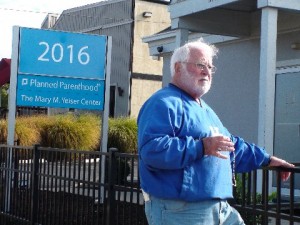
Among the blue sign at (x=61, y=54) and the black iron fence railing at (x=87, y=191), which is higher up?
the blue sign at (x=61, y=54)

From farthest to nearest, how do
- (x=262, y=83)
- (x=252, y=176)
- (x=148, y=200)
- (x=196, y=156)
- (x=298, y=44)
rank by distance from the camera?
(x=298, y=44) < (x=262, y=83) < (x=252, y=176) < (x=148, y=200) < (x=196, y=156)

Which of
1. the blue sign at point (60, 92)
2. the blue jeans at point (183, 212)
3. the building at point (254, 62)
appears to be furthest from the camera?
the blue sign at point (60, 92)

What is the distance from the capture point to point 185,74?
3.63 metres

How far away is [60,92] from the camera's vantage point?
1007cm

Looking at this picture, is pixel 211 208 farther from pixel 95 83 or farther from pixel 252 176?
pixel 95 83

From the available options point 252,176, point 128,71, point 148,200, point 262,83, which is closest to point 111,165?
point 252,176

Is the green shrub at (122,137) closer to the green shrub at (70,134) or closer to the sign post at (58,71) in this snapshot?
the green shrub at (70,134)

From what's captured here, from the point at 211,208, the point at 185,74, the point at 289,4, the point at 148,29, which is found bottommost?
the point at 211,208

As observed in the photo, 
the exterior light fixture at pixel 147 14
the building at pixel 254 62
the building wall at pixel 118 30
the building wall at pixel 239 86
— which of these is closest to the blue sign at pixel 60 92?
the building at pixel 254 62

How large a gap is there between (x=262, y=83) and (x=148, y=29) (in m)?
19.9

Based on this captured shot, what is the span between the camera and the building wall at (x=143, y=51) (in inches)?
1133

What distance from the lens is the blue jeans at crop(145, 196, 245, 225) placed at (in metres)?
3.53

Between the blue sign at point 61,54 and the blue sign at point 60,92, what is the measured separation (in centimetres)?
10

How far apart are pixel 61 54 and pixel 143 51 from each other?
747 inches
